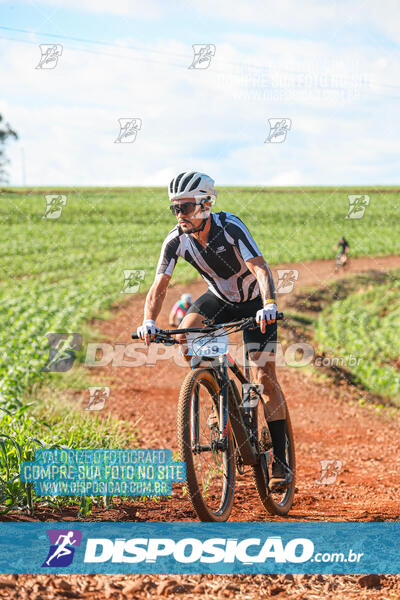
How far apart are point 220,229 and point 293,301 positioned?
14643 millimetres

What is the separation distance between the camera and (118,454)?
5340 mm

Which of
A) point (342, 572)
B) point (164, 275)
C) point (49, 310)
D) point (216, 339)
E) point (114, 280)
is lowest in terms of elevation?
point (342, 572)

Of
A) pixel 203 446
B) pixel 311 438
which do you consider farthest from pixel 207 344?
pixel 311 438

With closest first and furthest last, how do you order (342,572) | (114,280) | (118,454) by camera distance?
(342,572)
(118,454)
(114,280)

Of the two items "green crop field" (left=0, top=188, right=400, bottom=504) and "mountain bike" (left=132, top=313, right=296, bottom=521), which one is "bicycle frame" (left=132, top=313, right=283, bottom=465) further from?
"green crop field" (left=0, top=188, right=400, bottom=504)

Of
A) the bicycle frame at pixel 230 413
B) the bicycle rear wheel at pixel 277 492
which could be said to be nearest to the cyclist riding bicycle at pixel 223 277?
the bicycle rear wheel at pixel 277 492

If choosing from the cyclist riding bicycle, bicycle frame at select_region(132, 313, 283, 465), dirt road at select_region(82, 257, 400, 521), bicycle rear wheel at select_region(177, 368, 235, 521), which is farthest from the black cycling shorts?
dirt road at select_region(82, 257, 400, 521)

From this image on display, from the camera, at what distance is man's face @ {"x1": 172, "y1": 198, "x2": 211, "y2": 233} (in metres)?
4.36

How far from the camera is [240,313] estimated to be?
496 cm

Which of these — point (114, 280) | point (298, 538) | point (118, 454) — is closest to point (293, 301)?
point (114, 280)

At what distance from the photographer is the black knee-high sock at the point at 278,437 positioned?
4.98 metres

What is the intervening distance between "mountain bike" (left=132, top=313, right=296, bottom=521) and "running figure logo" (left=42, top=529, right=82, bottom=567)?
80cm

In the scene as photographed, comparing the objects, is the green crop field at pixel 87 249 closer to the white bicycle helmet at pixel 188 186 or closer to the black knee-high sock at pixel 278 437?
the black knee-high sock at pixel 278 437

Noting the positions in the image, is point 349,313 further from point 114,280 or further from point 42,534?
point 42,534
